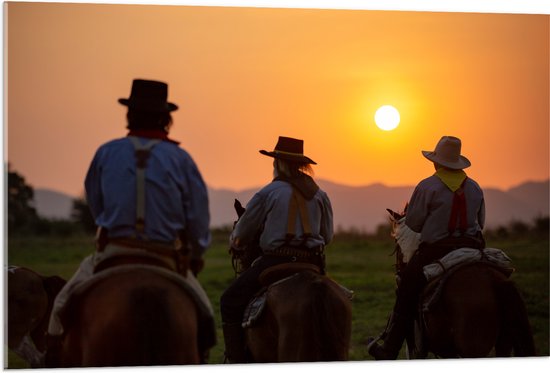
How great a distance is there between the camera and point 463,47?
10.3 metres

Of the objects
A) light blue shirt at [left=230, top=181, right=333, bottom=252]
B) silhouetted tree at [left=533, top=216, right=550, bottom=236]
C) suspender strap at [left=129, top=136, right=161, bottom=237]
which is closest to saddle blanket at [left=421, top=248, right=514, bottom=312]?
light blue shirt at [left=230, top=181, right=333, bottom=252]

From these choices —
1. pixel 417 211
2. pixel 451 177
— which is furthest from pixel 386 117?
pixel 417 211

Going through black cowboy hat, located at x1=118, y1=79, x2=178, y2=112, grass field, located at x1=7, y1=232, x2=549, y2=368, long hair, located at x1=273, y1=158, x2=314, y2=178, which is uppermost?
black cowboy hat, located at x1=118, y1=79, x2=178, y2=112

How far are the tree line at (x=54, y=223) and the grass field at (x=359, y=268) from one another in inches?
4.0

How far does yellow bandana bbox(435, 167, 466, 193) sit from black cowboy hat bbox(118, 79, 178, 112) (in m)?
2.76

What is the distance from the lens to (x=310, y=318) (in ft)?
24.1

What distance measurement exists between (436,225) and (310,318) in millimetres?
2003

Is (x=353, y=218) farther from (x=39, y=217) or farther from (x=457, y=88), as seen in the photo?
(x=39, y=217)

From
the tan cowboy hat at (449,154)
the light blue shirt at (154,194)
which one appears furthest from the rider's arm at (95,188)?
the tan cowboy hat at (449,154)

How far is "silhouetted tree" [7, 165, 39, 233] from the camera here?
9344 mm

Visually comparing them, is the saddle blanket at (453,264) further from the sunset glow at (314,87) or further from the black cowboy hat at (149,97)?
the black cowboy hat at (149,97)

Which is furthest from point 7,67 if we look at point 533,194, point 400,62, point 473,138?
point 533,194

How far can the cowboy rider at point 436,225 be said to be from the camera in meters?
8.88

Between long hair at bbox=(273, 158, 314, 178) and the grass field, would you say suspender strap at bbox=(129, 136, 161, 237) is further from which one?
the grass field
